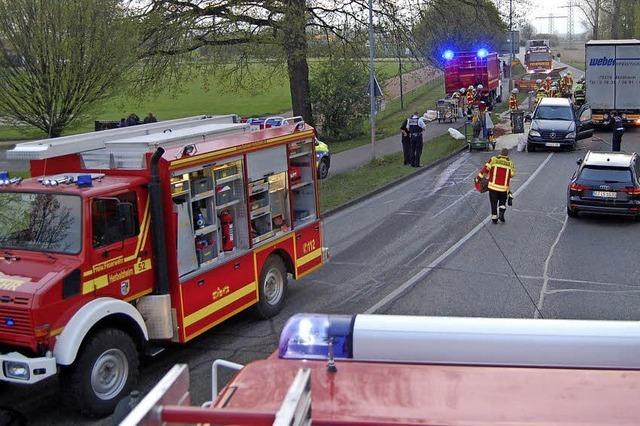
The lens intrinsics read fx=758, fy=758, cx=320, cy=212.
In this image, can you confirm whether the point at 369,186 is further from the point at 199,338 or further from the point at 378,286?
the point at 199,338

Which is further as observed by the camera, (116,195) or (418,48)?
(418,48)

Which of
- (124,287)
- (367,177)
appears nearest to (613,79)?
(367,177)

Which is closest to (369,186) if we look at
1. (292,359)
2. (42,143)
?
(42,143)

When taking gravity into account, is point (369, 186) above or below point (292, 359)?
below

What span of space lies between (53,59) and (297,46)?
7769 mm

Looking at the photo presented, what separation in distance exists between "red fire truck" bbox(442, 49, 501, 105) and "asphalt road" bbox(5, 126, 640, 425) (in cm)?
2411

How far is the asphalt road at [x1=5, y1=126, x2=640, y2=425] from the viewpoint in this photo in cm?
939

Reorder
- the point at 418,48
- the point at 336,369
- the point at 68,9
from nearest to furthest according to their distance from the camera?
1. the point at 336,369
2. the point at 68,9
3. the point at 418,48

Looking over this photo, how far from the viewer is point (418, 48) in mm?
26438

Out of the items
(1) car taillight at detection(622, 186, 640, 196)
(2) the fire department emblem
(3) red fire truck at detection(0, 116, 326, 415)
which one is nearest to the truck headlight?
(3) red fire truck at detection(0, 116, 326, 415)

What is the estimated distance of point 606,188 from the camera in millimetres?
16406

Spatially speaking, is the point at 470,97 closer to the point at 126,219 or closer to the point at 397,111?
the point at 397,111

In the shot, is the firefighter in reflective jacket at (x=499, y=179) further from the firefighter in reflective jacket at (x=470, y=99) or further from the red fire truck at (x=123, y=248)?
the firefighter in reflective jacket at (x=470, y=99)

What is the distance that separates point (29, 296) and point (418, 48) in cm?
2132
